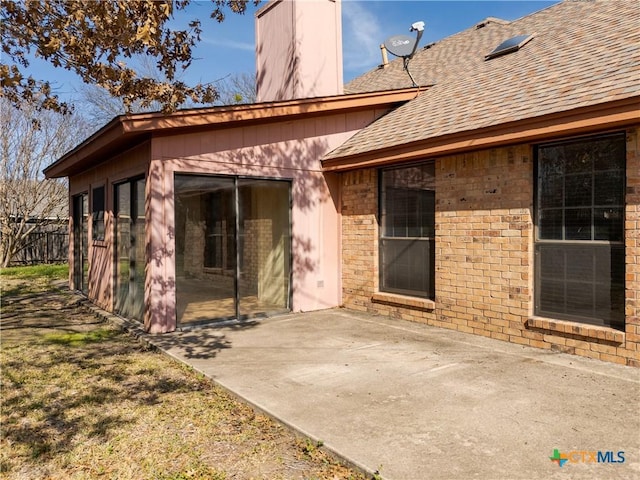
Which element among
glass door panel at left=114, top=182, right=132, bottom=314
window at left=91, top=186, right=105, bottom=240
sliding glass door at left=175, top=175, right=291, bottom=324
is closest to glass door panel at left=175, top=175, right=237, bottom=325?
sliding glass door at left=175, top=175, right=291, bottom=324

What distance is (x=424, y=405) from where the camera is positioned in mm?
3953

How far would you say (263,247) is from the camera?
8.18 m

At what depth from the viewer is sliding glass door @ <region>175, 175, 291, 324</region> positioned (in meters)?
7.23

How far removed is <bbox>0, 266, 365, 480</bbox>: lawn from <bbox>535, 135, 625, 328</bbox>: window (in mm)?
3967

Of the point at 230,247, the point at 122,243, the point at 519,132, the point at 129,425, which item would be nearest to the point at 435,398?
the point at 129,425

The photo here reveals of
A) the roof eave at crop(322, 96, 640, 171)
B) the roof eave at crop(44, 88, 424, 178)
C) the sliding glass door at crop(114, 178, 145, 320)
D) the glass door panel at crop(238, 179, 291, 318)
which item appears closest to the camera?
the roof eave at crop(322, 96, 640, 171)

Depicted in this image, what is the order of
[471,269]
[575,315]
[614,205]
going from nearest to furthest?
[614,205] → [575,315] → [471,269]

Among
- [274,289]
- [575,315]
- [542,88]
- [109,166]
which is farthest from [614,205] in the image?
[109,166]

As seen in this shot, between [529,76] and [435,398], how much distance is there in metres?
5.35

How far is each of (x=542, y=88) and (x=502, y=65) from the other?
258 cm

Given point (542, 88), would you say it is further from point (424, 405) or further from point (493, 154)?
point (424, 405)

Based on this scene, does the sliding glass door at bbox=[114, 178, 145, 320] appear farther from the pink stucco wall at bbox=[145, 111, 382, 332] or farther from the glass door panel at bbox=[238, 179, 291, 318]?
the glass door panel at bbox=[238, 179, 291, 318]

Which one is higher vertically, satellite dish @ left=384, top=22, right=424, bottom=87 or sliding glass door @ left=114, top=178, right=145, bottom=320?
satellite dish @ left=384, top=22, right=424, bottom=87

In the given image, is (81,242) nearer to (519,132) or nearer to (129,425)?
(129,425)
